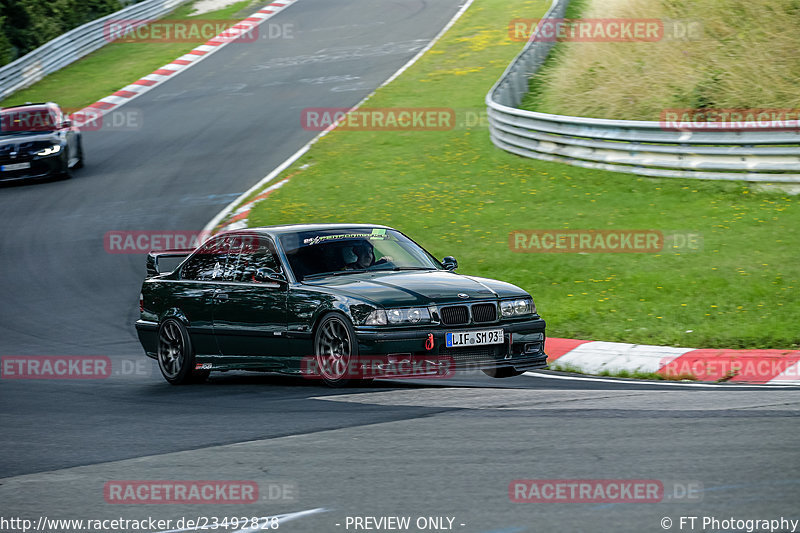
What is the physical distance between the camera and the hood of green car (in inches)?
351

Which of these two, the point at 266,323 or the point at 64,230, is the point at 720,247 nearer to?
the point at 266,323

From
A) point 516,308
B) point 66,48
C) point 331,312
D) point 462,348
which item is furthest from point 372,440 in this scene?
point 66,48

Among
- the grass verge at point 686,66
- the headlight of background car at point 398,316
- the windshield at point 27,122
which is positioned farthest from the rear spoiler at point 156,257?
the windshield at point 27,122

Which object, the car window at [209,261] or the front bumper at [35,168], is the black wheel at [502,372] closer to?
the car window at [209,261]

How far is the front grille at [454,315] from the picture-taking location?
8906mm

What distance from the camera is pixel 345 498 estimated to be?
5398 mm

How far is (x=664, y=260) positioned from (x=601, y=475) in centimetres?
831

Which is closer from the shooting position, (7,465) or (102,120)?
(7,465)

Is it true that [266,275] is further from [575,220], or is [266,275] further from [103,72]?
[103,72]

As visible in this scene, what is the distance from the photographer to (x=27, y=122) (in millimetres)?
23578

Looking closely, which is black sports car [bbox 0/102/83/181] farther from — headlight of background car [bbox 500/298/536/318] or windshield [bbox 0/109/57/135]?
headlight of background car [bbox 500/298/536/318]

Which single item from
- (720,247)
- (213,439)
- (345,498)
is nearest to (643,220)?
(720,247)

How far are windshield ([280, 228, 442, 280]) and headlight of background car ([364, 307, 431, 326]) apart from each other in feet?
3.62

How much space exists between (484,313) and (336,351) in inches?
47.9
